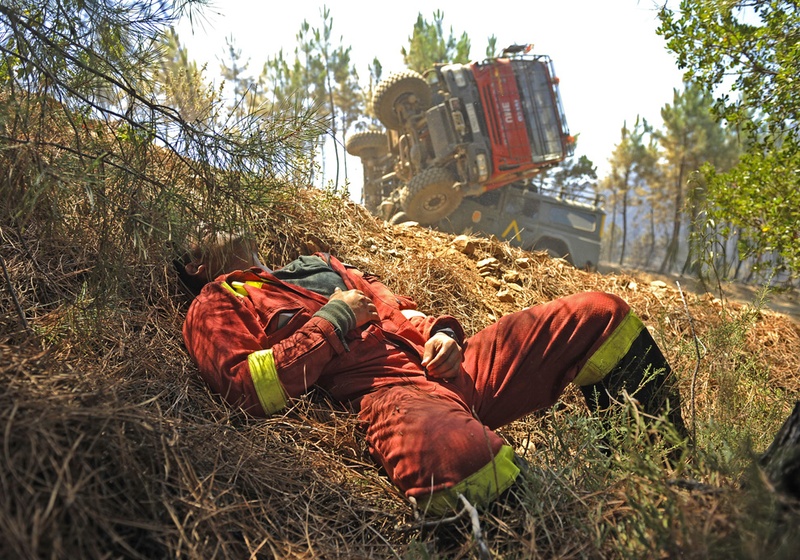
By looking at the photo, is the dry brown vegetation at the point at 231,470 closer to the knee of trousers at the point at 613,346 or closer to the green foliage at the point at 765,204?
the knee of trousers at the point at 613,346

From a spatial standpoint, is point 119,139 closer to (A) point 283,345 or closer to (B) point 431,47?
(A) point 283,345

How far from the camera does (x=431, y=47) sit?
22.9m

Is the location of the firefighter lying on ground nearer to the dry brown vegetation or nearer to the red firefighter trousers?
the red firefighter trousers

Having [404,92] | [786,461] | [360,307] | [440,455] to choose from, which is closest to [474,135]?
[404,92]

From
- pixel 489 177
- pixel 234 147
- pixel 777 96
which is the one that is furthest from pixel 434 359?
pixel 489 177

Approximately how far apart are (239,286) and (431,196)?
7648mm

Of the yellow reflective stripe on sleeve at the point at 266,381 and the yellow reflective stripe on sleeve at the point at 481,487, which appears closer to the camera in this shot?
the yellow reflective stripe on sleeve at the point at 481,487

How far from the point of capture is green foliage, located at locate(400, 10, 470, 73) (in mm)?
22625

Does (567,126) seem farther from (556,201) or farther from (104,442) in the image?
(104,442)

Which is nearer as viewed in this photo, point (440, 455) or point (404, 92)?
point (440, 455)

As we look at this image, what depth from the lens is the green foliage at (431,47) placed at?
74.2ft

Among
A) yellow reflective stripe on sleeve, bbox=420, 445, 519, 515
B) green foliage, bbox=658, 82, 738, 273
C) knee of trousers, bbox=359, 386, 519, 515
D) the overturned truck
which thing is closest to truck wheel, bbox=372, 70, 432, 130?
the overturned truck

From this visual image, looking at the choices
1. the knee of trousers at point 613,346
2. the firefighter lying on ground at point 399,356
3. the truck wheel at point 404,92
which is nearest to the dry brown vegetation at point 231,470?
the firefighter lying on ground at point 399,356

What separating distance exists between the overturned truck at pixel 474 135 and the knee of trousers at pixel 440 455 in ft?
26.1
